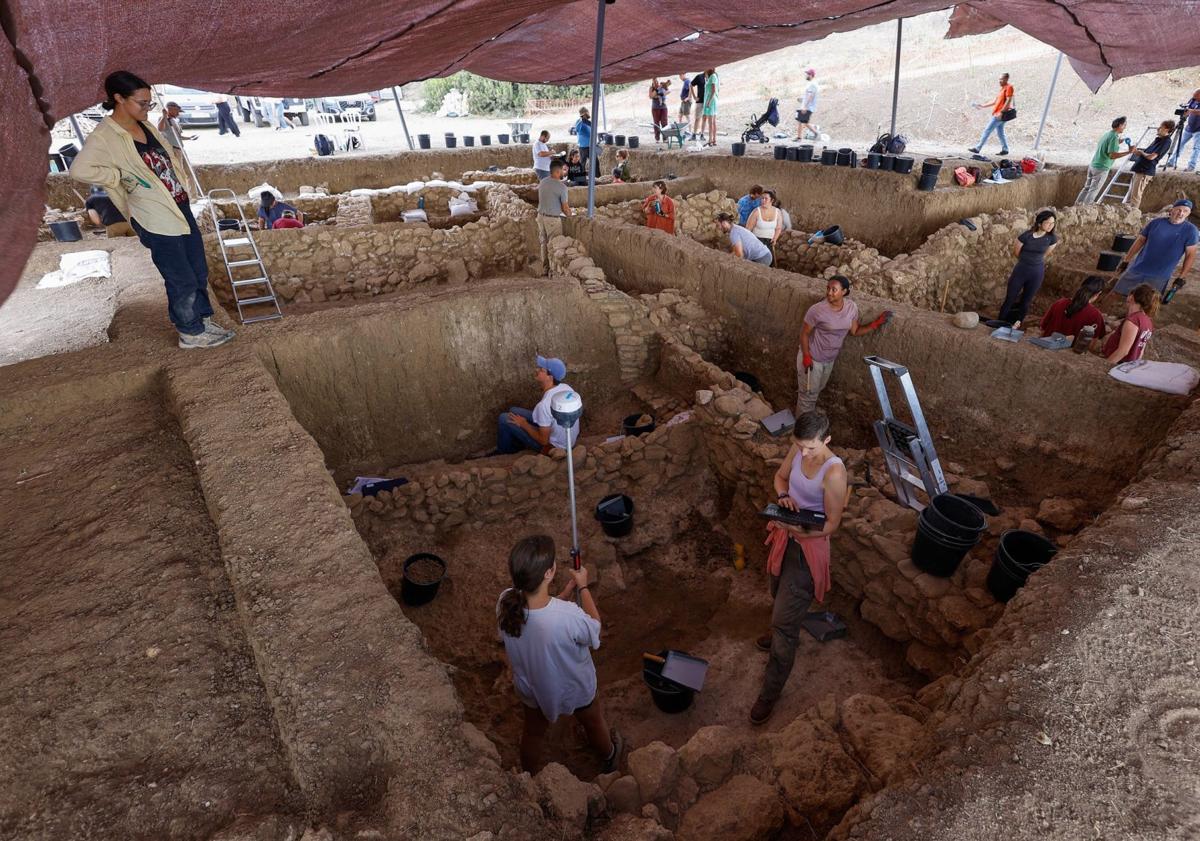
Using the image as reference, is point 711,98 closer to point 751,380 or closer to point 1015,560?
point 751,380

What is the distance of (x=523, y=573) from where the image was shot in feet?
8.23

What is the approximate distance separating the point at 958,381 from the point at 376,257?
7672 millimetres

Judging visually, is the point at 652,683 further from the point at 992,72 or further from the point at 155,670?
the point at 992,72

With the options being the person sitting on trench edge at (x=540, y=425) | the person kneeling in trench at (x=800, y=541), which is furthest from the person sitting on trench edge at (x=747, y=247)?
the person kneeling in trench at (x=800, y=541)

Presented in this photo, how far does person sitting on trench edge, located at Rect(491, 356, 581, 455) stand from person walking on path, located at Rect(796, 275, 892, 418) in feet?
7.00

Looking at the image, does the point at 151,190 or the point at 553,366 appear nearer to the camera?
the point at 151,190

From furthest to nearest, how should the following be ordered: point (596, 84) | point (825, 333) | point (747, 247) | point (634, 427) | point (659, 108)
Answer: point (659, 108)
point (596, 84)
point (747, 247)
point (634, 427)
point (825, 333)

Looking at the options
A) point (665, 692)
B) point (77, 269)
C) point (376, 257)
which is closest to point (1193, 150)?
point (665, 692)

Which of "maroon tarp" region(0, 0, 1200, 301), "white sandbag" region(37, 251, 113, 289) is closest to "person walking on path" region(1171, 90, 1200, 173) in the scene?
"maroon tarp" region(0, 0, 1200, 301)

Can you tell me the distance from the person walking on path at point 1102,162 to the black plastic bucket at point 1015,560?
28.5ft

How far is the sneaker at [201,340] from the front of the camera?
4.62m

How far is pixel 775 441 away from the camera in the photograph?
498cm

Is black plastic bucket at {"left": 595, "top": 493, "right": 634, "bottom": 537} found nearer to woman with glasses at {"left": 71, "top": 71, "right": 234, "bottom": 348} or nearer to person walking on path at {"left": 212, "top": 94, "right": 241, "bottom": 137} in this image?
woman with glasses at {"left": 71, "top": 71, "right": 234, "bottom": 348}

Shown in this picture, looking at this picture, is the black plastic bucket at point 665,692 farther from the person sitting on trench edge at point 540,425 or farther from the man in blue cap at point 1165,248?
the man in blue cap at point 1165,248
